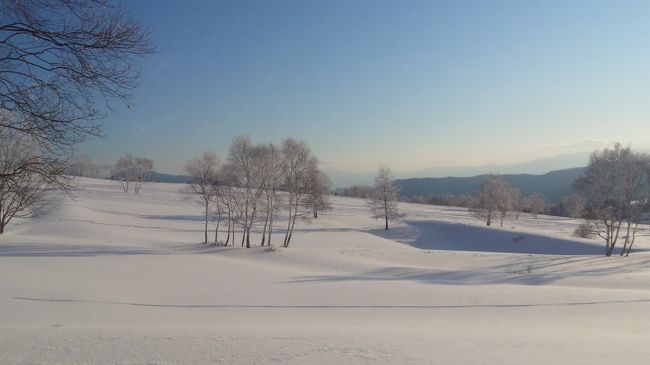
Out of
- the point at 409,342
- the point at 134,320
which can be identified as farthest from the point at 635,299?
the point at 134,320

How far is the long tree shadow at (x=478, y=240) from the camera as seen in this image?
42.9 metres

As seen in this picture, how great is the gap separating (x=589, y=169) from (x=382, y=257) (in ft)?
57.0

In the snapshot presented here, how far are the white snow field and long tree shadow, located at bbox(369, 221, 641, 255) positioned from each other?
552 inches

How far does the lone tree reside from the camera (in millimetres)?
61250

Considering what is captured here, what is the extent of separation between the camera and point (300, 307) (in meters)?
12.7

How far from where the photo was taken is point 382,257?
32.0m

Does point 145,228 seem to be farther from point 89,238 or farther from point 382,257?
point 382,257

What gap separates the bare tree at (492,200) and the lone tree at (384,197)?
17046mm

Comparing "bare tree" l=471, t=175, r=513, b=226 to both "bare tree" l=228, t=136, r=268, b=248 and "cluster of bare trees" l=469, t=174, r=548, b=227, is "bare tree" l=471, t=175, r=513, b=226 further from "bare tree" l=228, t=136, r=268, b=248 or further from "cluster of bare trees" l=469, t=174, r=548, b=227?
"bare tree" l=228, t=136, r=268, b=248

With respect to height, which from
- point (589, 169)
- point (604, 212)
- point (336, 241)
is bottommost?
point (336, 241)

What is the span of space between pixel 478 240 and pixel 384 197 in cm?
1545

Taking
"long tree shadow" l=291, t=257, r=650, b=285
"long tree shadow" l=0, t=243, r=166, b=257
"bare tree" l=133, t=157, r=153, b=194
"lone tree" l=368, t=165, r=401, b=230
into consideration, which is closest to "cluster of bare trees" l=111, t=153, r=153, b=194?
"bare tree" l=133, t=157, r=153, b=194

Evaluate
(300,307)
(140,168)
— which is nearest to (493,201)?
(300,307)

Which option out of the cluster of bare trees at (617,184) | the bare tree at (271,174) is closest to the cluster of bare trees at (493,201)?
the cluster of bare trees at (617,184)
